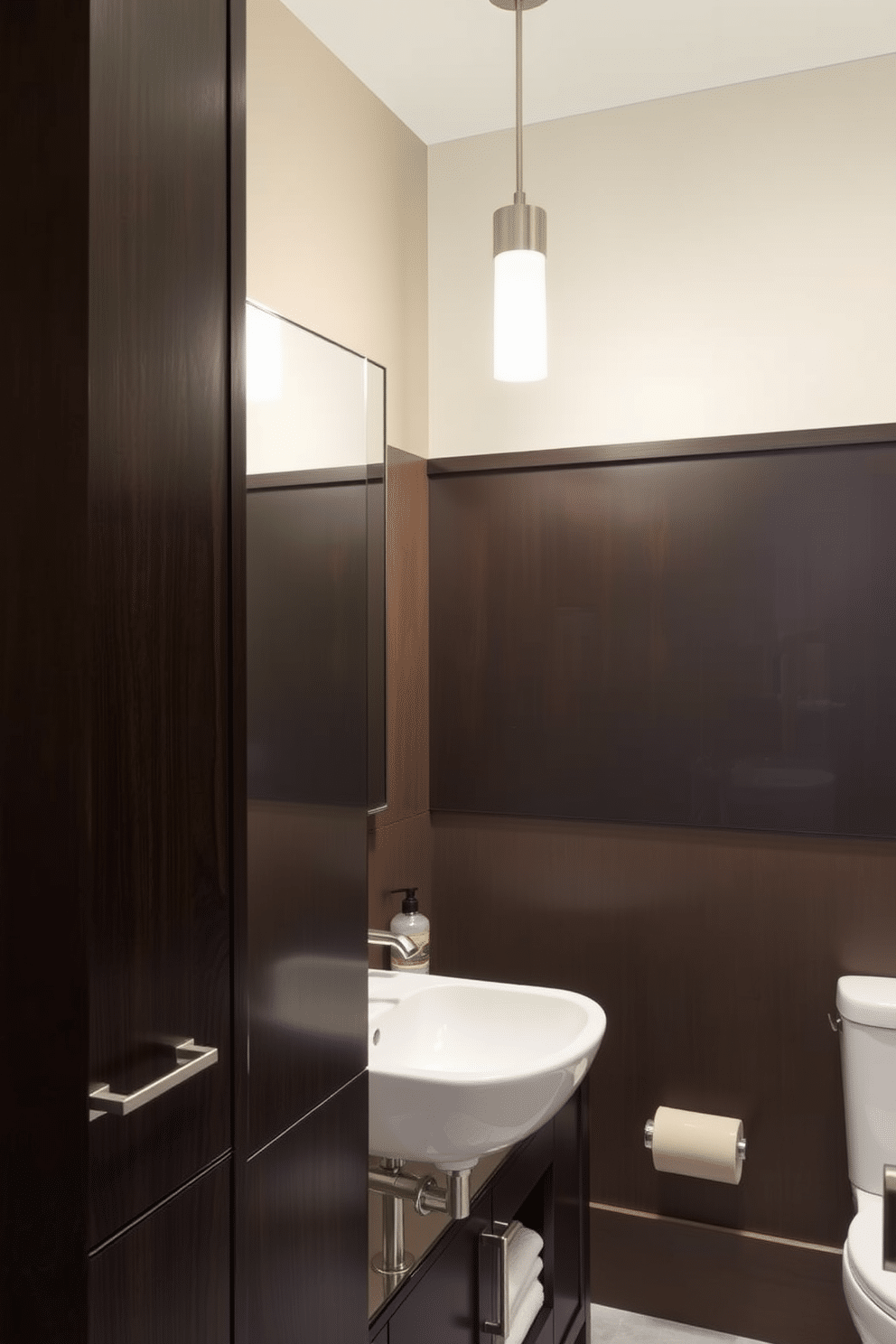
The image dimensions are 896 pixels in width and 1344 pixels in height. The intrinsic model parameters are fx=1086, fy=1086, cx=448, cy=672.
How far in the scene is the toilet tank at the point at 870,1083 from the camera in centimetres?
200

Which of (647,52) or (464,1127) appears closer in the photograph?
(464,1127)

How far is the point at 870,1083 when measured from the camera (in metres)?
2.01

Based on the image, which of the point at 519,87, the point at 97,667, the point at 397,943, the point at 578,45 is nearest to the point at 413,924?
the point at 397,943

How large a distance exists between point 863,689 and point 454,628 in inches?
34.3

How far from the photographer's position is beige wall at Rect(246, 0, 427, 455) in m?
1.82

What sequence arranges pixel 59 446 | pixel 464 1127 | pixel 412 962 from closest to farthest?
pixel 59 446, pixel 464 1127, pixel 412 962

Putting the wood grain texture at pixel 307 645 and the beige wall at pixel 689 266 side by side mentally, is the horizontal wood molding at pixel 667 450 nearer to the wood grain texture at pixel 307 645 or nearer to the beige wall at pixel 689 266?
the beige wall at pixel 689 266

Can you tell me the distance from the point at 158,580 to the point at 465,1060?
1.26 m

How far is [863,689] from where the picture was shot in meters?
2.15

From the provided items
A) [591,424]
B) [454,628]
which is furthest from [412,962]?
[591,424]

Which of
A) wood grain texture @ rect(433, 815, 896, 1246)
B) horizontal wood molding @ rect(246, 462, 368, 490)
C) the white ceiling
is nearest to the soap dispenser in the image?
wood grain texture @ rect(433, 815, 896, 1246)

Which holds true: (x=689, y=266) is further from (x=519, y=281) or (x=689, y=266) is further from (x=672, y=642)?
(x=672, y=642)

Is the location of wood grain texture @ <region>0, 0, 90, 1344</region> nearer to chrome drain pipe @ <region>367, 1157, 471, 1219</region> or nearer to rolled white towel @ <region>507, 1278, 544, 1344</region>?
chrome drain pipe @ <region>367, 1157, 471, 1219</region>

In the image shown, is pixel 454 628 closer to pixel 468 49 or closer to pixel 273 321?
pixel 468 49
